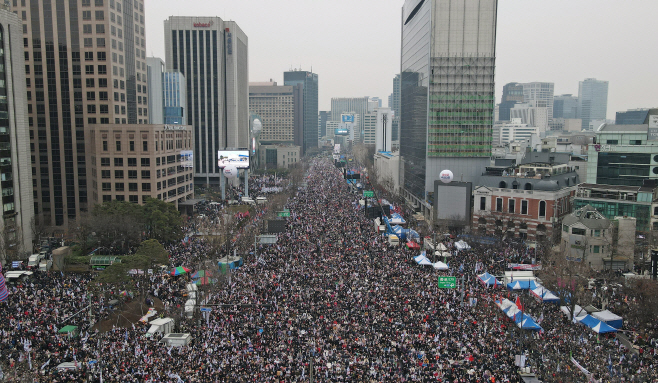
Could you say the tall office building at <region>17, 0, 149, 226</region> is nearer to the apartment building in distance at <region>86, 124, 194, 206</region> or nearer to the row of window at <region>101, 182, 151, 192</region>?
the apartment building in distance at <region>86, 124, 194, 206</region>

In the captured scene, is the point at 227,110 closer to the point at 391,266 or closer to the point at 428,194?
the point at 428,194

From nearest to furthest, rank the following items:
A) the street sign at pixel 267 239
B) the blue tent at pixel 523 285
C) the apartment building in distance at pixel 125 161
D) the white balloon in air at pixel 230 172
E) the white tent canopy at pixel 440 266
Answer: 1. the blue tent at pixel 523 285
2. the white tent canopy at pixel 440 266
3. the street sign at pixel 267 239
4. the apartment building in distance at pixel 125 161
5. the white balloon in air at pixel 230 172

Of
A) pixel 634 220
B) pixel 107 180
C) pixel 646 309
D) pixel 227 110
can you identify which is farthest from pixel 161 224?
pixel 227 110

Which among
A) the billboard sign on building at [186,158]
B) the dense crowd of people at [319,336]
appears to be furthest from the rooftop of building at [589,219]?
the billboard sign on building at [186,158]

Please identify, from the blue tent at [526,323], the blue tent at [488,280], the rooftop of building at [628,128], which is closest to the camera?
the blue tent at [526,323]

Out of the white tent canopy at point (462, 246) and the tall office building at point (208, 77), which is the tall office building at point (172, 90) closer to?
the tall office building at point (208, 77)

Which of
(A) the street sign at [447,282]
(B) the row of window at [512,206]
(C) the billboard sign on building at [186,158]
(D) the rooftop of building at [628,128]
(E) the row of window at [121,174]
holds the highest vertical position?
(D) the rooftop of building at [628,128]
